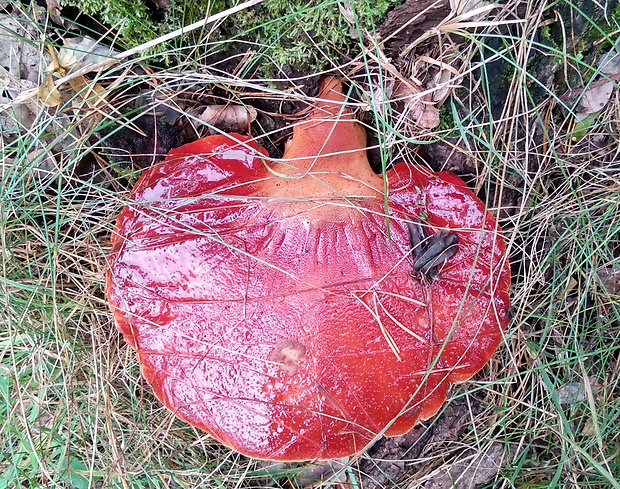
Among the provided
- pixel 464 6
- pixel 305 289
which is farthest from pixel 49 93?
pixel 464 6

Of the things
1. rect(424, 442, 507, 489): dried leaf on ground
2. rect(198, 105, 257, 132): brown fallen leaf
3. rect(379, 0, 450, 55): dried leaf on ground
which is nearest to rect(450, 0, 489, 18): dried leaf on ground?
rect(379, 0, 450, 55): dried leaf on ground

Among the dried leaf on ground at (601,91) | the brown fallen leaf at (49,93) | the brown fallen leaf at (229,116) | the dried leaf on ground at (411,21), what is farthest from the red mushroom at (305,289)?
the dried leaf on ground at (601,91)

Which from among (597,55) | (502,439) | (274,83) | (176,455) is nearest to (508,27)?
(597,55)

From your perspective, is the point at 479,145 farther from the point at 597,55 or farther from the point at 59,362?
the point at 59,362

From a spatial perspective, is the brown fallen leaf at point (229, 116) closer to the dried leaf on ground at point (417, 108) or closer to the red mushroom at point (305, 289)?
the red mushroom at point (305, 289)

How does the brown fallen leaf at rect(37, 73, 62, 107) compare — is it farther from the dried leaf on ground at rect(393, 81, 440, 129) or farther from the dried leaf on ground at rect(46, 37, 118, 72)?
the dried leaf on ground at rect(393, 81, 440, 129)
